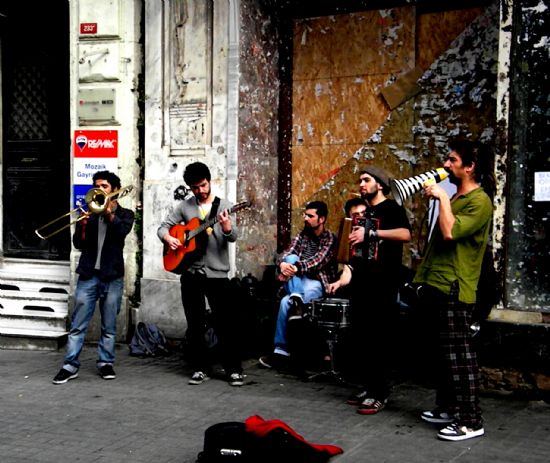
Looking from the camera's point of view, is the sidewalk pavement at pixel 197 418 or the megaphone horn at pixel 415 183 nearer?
the sidewalk pavement at pixel 197 418

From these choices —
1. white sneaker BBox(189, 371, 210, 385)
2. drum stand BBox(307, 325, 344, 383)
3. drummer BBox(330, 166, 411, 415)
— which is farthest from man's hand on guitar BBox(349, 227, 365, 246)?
white sneaker BBox(189, 371, 210, 385)

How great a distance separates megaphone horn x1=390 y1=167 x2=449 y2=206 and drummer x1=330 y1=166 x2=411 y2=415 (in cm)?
27

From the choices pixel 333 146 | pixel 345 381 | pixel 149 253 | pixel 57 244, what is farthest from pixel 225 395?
pixel 57 244

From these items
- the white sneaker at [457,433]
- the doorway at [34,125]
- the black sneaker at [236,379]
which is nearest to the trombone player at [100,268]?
A: the black sneaker at [236,379]

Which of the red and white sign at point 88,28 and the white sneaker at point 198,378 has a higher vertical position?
the red and white sign at point 88,28

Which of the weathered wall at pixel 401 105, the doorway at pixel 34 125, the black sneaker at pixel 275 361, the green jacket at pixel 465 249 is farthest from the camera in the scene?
the doorway at pixel 34 125

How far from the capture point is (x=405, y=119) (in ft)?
27.8

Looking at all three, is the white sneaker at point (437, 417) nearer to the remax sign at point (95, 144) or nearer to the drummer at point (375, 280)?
the drummer at point (375, 280)

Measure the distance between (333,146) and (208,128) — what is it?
51.8 inches

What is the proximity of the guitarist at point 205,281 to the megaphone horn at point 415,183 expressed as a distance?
5.65ft

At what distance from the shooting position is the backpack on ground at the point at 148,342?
8594 mm

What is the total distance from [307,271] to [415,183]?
208 cm

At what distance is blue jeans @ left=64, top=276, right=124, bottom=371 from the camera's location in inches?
297

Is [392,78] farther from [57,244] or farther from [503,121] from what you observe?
[57,244]
